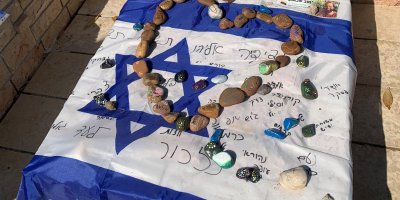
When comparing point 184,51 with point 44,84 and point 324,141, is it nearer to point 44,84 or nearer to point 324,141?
point 324,141

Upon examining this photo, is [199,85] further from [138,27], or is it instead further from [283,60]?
[138,27]

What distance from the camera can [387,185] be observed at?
240 cm

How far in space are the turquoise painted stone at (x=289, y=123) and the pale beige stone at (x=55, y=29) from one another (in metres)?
2.27

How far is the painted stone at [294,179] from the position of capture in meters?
1.72

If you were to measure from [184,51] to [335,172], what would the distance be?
1.07 metres

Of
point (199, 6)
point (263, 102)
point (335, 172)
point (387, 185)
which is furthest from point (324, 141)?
point (199, 6)


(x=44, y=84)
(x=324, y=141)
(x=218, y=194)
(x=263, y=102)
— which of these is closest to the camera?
(x=218, y=194)

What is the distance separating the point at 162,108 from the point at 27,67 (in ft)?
5.37

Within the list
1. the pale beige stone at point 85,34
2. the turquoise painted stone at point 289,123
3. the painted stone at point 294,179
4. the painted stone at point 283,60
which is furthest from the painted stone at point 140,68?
the pale beige stone at point 85,34

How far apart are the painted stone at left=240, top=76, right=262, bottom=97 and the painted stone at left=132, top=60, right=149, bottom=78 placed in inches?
21.1

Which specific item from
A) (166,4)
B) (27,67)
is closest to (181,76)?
(166,4)

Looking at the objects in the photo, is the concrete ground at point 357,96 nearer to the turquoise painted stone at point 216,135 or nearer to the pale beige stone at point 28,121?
the pale beige stone at point 28,121

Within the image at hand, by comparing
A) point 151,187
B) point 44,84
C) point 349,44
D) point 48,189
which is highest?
point 349,44

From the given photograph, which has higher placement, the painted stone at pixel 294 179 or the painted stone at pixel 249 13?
the painted stone at pixel 249 13
